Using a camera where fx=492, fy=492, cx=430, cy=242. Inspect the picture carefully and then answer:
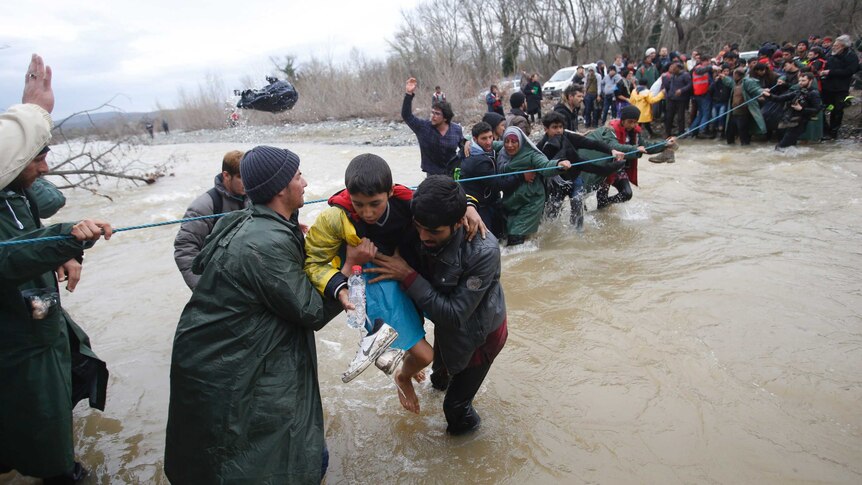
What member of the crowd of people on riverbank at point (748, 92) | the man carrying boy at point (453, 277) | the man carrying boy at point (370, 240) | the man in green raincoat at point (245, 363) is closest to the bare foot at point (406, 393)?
the man carrying boy at point (370, 240)

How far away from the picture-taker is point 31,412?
2.51 m

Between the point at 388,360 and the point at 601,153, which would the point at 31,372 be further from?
the point at 601,153

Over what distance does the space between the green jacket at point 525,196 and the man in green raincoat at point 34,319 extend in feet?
13.6

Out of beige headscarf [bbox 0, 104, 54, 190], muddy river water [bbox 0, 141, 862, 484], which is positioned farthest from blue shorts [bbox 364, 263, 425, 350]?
beige headscarf [bbox 0, 104, 54, 190]

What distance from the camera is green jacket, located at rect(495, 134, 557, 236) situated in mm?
5445

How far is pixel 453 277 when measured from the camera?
2480mm

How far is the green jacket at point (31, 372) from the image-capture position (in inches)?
95.7

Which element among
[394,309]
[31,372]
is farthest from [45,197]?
[394,309]

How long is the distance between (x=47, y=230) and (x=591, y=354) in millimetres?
3632

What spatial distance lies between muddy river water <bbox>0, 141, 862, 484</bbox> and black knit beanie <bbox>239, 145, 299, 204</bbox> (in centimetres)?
186

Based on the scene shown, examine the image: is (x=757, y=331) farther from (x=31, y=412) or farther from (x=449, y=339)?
(x=31, y=412)

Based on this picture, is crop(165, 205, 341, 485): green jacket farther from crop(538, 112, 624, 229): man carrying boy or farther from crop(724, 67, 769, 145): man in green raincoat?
crop(724, 67, 769, 145): man in green raincoat

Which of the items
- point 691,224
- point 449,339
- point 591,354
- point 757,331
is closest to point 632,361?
point 591,354

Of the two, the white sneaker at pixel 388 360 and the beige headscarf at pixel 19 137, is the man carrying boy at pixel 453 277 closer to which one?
the white sneaker at pixel 388 360
